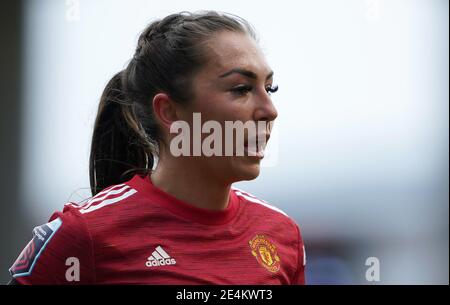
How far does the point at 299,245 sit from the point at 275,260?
6.2 inches

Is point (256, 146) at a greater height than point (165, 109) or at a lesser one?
lesser

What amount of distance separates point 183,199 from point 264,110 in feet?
1.02

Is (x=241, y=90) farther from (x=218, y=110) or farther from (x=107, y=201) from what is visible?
(x=107, y=201)

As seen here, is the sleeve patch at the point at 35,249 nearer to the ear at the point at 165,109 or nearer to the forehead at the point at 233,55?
the ear at the point at 165,109

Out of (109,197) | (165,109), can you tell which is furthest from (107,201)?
(165,109)

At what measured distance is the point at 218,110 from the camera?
1.79 meters

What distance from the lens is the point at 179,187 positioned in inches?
73.4

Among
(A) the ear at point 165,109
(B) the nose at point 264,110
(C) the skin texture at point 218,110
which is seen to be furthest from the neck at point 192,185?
(B) the nose at point 264,110

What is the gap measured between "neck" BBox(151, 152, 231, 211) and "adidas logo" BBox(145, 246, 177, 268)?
0.16 m
